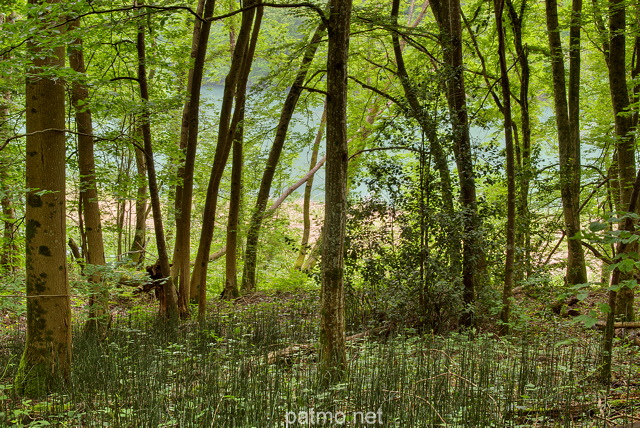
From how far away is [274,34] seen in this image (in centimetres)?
1188

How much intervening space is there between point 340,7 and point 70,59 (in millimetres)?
3725

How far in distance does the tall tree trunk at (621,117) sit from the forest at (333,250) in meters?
0.03

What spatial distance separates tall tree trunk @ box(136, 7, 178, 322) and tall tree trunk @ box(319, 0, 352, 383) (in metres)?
2.38

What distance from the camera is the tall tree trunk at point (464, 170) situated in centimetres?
621

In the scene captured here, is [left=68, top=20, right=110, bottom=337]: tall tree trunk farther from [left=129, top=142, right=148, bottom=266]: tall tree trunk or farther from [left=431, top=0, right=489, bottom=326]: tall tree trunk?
[left=431, top=0, right=489, bottom=326]: tall tree trunk

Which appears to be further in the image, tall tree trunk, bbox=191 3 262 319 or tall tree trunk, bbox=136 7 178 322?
tall tree trunk, bbox=191 3 262 319

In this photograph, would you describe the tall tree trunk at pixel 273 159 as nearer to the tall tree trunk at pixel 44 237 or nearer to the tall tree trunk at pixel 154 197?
the tall tree trunk at pixel 154 197

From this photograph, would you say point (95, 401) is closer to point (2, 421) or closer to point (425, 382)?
point (2, 421)

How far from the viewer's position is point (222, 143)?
296 inches

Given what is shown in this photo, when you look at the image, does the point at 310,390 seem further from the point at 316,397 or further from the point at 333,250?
the point at 333,250

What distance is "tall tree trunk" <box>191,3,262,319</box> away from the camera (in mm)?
7227

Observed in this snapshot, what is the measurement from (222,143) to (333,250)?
4.18 meters

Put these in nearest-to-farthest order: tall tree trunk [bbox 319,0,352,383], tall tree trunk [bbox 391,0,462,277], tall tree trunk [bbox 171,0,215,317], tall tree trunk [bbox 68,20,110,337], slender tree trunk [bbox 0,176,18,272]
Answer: tall tree trunk [bbox 319,0,352,383]
slender tree trunk [bbox 0,176,18,272]
tall tree trunk [bbox 68,20,110,337]
tall tree trunk [bbox 391,0,462,277]
tall tree trunk [bbox 171,0,215,317]

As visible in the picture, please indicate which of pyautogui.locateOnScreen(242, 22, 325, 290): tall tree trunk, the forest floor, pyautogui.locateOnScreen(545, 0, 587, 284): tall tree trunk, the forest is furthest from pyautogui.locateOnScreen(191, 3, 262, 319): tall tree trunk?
pyautogui.locateOnScreen(545, 0, 587, 284): tall tree trunk
